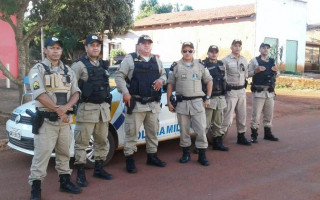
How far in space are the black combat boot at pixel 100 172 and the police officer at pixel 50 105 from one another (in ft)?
2.74

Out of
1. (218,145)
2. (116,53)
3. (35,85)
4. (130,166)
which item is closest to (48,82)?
(35,85)

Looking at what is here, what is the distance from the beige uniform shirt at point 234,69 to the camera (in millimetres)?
6527

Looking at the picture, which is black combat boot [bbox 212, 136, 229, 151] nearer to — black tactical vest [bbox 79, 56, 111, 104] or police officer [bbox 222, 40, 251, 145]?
police officer [bbox 222, 40, 251, 145]

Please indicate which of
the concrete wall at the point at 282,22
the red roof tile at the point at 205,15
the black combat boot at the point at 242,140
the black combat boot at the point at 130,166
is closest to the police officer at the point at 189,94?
the black combat boot at the point at 130,166

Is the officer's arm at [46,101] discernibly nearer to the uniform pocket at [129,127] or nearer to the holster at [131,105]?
the holster at [131,105]

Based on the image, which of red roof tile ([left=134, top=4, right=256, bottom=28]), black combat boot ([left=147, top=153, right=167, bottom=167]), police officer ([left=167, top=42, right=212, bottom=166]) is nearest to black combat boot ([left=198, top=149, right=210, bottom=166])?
police officer ([left=167, top=42, right=212, bottom=166])

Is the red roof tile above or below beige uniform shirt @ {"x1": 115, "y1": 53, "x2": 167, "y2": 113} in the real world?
above

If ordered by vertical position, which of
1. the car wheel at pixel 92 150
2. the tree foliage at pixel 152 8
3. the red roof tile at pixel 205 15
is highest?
the tree foliage at pixel 152 8

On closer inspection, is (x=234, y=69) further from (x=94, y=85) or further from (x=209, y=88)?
(x=94, y=85)

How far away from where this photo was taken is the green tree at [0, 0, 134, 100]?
767cm

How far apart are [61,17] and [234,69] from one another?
4.29 m

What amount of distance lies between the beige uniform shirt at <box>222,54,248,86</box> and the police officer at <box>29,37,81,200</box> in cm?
333

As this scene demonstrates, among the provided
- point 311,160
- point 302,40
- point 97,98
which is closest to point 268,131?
point 311,160

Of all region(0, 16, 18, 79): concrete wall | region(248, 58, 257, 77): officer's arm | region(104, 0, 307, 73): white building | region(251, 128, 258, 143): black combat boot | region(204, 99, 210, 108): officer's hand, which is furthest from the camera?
region(104, 0, 307, 73): white building
